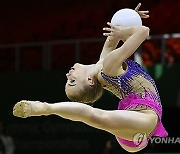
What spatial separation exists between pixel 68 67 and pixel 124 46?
5.20 metres

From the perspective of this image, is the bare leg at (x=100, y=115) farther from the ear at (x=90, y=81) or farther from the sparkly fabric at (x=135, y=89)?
the ear at (x=90, y=81)

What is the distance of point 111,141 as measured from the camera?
30.3 feet

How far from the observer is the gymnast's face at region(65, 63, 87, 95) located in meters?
5.09

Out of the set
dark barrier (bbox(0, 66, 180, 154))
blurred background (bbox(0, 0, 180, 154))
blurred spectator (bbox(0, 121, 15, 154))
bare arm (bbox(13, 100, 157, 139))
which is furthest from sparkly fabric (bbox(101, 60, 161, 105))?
blurred spectator (bbox(0, 121, 15, 154))

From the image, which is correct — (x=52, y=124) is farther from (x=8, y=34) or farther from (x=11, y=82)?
(x=8, y=34)

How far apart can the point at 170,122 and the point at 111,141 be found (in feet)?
3.44

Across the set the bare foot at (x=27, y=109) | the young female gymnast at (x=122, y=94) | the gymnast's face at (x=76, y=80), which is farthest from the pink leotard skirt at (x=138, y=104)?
the bare foot at (x=27, y=109)

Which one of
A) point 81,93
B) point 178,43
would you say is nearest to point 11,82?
point 178,43

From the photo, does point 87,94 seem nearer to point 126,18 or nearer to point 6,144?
point 126,18

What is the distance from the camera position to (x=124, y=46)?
190 inches

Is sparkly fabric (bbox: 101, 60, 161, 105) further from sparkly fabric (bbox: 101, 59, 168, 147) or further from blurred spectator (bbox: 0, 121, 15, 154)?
blurred spectator (bbox: 0, 121, 15, 154)

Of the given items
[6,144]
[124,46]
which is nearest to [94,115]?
[124,46]

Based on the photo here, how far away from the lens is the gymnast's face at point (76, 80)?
5.09 m

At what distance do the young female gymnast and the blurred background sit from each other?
359 cm
